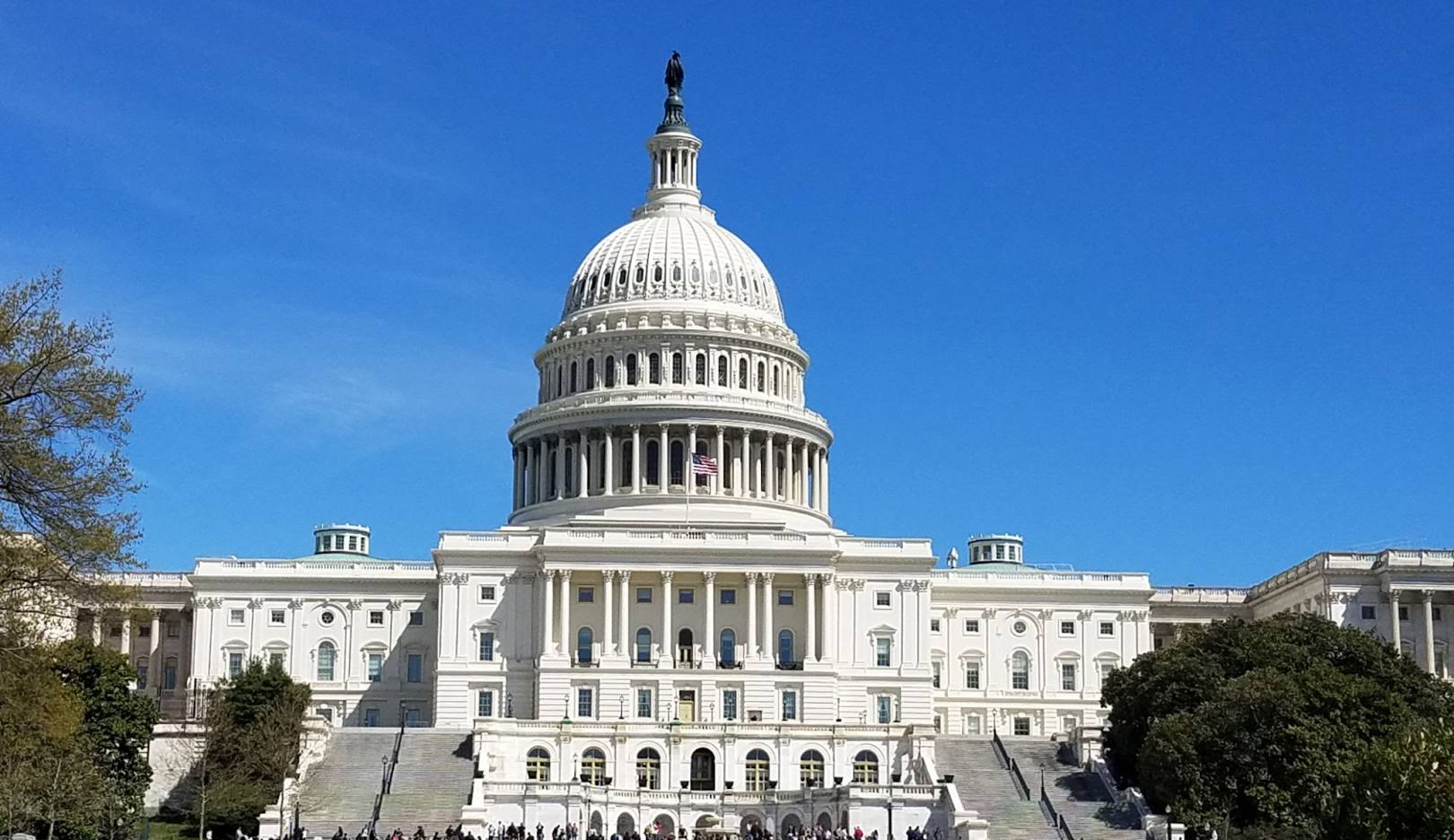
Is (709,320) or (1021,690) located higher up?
(709,320)

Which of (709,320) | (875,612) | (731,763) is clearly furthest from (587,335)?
(731,763)

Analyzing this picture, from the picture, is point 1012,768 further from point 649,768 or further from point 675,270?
point 675,270

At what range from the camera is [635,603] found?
135625 millimetres

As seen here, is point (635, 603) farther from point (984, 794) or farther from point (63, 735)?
point (63, 735)

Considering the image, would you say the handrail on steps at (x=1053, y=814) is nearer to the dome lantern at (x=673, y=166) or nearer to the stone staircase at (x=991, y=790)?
the stone staircase at (x=991, y=790)

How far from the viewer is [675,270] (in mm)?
159625

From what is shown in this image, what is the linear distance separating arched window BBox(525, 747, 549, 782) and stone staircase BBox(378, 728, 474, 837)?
3.23 meters

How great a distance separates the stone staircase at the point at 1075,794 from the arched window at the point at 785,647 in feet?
59.1


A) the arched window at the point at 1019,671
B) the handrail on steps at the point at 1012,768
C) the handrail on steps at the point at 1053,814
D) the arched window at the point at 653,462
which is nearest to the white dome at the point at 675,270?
the arched window at the point at 653,462

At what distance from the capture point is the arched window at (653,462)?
152 m

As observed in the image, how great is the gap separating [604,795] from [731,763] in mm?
12259

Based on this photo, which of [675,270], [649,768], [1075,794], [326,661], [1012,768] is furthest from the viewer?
[675,270]

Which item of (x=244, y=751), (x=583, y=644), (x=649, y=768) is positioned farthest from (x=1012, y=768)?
(x=244, y=751)

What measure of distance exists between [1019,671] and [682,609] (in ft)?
83.3
